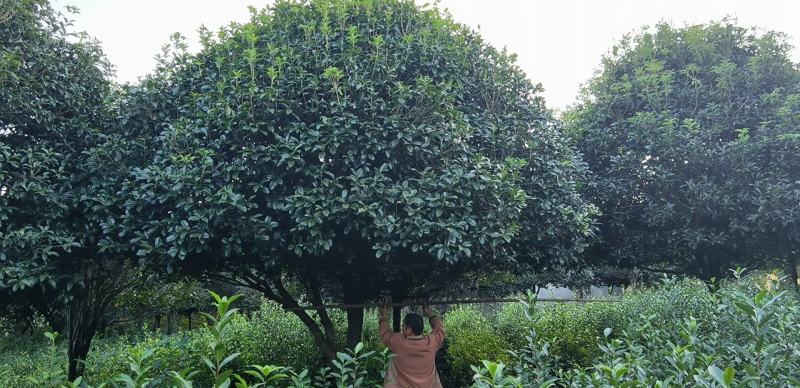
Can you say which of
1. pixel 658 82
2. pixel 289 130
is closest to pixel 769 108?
pixel 658 82

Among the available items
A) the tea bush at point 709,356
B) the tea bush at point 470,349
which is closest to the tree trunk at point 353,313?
the tea bush at point 470,349

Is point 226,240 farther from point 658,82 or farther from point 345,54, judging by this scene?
point 658,82

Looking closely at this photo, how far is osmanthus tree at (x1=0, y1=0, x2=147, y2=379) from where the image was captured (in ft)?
17.3

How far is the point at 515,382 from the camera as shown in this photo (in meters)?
2.50

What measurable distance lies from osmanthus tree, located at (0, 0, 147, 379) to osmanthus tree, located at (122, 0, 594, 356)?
0.72 meters

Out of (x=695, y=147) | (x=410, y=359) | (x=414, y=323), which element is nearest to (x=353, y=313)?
(x=414, y=323)

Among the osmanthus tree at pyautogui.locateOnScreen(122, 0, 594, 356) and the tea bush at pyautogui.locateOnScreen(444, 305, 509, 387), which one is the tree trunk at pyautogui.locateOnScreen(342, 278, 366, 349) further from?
the tea bush at pyautogui.locateOnScreen(444, 305, 509, 387)

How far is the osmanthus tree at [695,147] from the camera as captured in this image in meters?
8.01

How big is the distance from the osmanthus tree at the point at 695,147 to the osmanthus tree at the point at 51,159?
7349mm

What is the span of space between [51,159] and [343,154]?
128 inches

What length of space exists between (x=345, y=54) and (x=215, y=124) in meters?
→ 1.51

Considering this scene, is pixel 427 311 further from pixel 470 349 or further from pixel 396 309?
pixel 470 349

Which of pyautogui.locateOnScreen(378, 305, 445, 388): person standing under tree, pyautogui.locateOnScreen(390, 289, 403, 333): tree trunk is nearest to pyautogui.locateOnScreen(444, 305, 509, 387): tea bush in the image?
pyautogui.locateOnScreen(390, 289, 403, 333): tree trunk

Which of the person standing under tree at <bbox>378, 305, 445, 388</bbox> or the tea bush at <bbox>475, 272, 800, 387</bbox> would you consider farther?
the person standing under tree at <bbox>378, 305, 445, 388</bbox>
